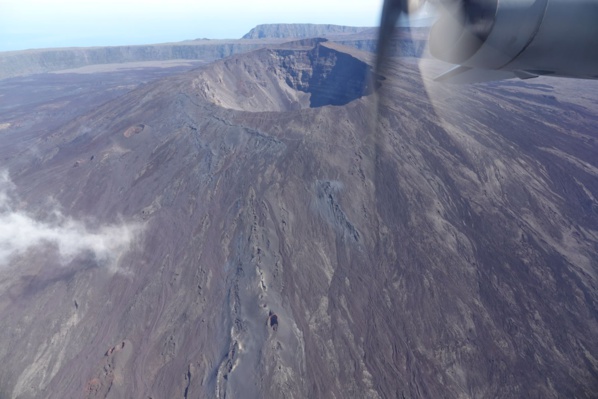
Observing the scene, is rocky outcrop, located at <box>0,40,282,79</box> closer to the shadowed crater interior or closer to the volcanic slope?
the shadowed crater interior

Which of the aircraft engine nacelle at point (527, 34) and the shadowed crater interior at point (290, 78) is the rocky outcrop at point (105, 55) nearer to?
the shadowed crater interior at point (290, 78)

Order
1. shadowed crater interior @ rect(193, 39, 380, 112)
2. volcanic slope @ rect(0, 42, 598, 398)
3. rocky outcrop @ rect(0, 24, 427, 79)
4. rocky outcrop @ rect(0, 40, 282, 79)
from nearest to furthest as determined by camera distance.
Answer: volcanic slope @ rect(0, 42, 598, 398), shadowed crater interior @ rect(193, 39, 380, 112), rocky outcrop @ rect(0, 24, 427, 79), rocky outcrop @ rect(0, 40, 282, 79)

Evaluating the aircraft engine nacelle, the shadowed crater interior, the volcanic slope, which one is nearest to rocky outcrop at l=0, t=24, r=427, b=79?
the shadowed crater interior

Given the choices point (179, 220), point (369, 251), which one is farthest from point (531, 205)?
point (179, 220)

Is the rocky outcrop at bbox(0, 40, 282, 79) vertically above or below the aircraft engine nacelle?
below

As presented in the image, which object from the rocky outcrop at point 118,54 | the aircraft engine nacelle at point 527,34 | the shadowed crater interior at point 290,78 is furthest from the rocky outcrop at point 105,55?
the aircraft engine nacelle at point 527,34

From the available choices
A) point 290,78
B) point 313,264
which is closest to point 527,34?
point 313,264
